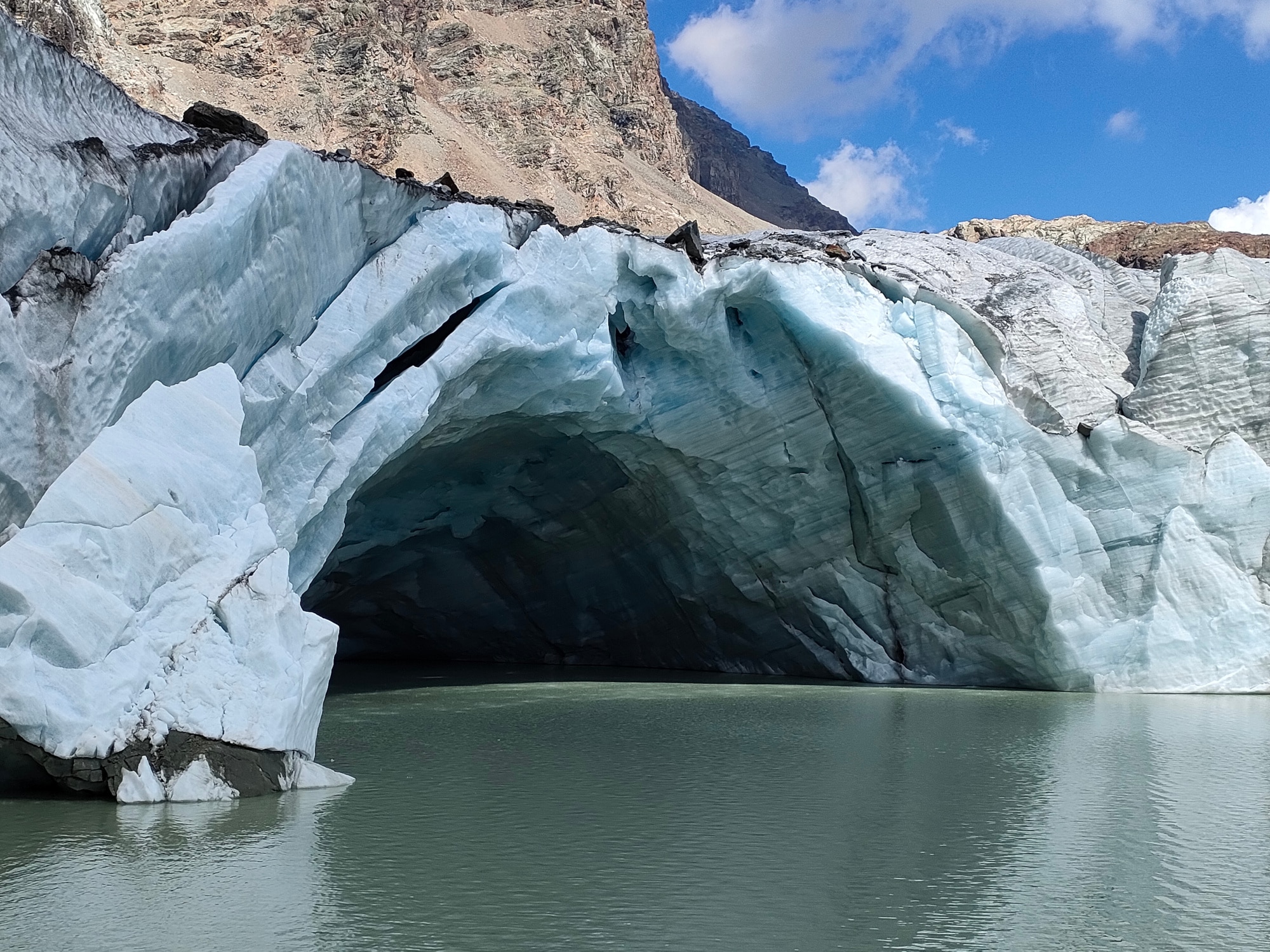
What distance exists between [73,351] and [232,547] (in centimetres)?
115

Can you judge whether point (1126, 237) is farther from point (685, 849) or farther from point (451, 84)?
point (451, 84)

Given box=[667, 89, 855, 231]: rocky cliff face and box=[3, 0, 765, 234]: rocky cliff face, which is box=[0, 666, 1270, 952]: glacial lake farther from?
box=[667, 89, 855, 231]: rocky cliff face

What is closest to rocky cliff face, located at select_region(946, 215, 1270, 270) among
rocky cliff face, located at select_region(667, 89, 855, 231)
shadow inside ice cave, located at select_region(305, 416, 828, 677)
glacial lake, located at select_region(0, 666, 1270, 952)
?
shadow inside ice cave, located at select_region(305, 416, 828, 677)

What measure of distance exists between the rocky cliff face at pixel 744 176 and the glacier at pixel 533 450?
67732mm

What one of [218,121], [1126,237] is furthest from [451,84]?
[218,121]

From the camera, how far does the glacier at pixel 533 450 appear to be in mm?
5488

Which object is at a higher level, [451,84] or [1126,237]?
[451,84]

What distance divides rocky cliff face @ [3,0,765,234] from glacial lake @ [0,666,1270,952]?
27.5 m

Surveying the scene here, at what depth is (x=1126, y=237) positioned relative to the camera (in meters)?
19.8

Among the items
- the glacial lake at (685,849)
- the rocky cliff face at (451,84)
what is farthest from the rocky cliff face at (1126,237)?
the rocky cliff face at (451,84)

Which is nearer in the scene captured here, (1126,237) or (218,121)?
(218,121)

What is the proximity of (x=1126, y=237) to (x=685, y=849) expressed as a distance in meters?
17.9

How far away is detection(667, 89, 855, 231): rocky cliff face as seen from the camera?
81.3m

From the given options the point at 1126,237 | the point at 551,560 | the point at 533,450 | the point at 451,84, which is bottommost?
the point at 551,560
